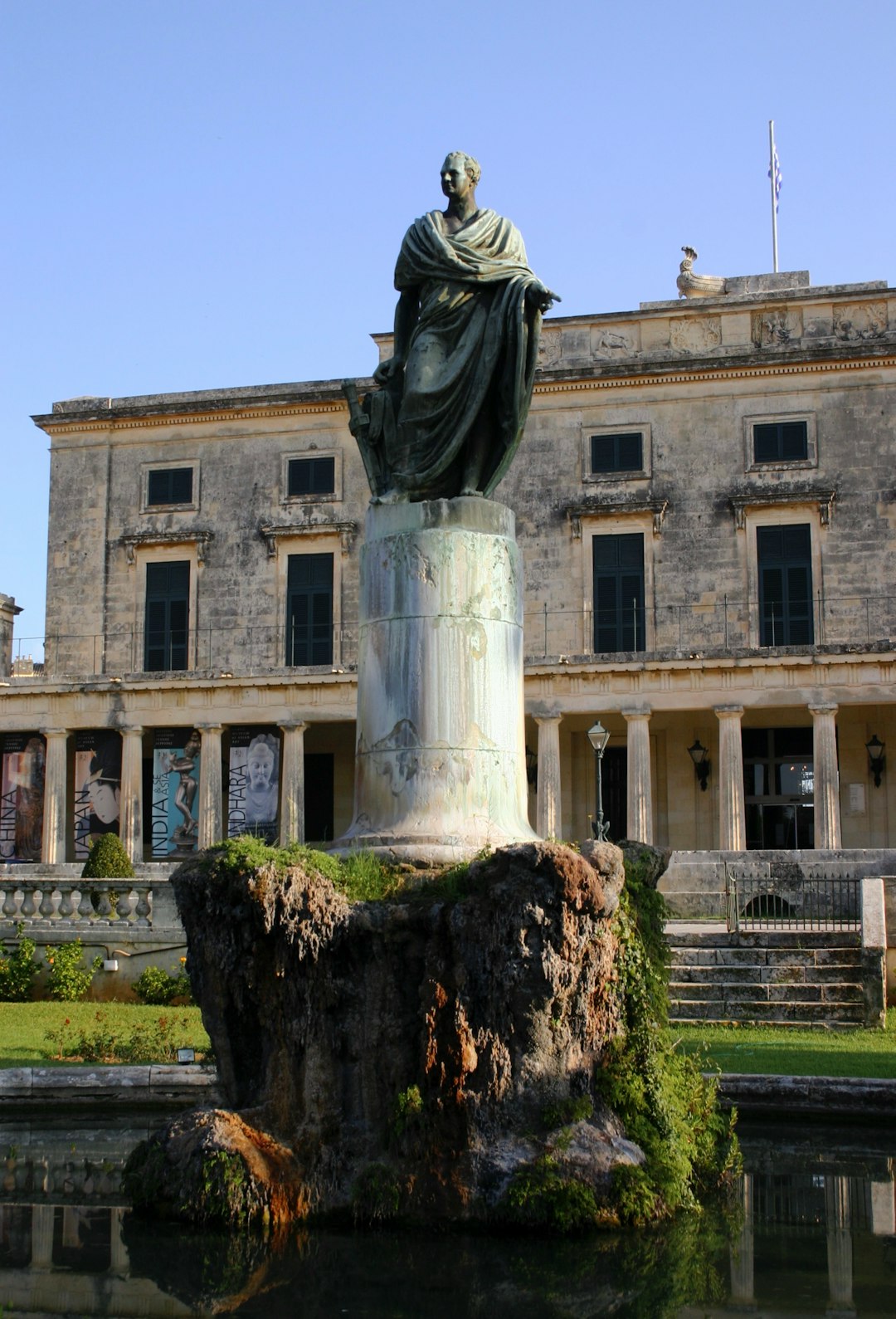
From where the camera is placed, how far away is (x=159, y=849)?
3866 cm

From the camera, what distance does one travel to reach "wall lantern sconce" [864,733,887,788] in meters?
36.8

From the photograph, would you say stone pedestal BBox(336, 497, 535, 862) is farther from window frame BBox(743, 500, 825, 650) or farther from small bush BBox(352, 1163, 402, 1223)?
window frame BBox(743, 500, 825, 650)

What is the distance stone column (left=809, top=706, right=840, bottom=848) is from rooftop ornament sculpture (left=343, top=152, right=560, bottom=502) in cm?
2597

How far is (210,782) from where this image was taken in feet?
126

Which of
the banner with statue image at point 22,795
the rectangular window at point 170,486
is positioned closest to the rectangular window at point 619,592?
the rectangular window at point 170,486

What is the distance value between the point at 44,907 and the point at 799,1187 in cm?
1456

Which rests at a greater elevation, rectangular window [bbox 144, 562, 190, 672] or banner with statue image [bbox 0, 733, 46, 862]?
rectangular window [bbox 144, 562, 190, 672]

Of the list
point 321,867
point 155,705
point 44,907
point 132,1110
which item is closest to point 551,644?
point 155,705

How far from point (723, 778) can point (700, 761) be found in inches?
106

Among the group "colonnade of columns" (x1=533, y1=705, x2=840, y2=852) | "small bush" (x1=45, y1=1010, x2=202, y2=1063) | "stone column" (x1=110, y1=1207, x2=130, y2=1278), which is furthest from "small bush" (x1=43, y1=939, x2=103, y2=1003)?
"colonnade of columns" (x1=533, y1=705, x2=840, y2=852)

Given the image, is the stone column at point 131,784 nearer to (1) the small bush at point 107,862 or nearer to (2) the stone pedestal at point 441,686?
(1) the small bush at point 107,862

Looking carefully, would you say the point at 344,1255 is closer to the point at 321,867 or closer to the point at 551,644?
the point at 321,867

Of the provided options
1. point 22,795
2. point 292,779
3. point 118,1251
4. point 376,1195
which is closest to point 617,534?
point 292,779

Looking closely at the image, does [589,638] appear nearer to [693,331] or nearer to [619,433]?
[619,433]
